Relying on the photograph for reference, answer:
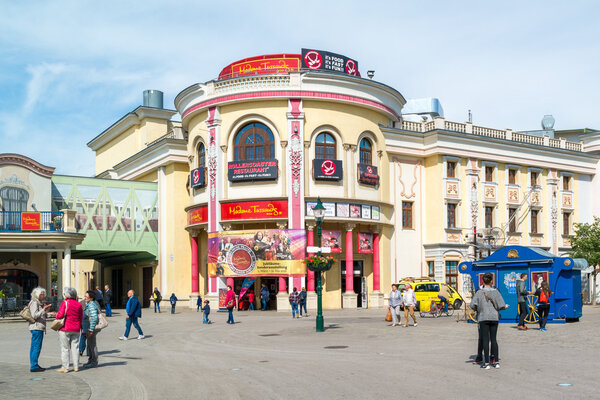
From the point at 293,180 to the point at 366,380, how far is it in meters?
27.4

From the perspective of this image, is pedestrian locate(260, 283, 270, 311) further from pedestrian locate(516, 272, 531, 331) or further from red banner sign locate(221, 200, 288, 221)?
pedestrian locate(516, 272, 531, 331)

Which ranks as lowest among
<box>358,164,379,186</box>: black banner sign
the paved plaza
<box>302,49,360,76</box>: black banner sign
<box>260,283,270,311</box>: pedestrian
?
<box>260,283,270,311</box>: pedestrian

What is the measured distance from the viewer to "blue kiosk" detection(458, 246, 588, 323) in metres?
23.9

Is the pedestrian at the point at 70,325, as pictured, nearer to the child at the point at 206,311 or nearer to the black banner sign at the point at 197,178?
the child at the point at 206,311

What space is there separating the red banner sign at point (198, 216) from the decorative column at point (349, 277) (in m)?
8.65

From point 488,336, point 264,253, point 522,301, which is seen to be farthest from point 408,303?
point 264,253

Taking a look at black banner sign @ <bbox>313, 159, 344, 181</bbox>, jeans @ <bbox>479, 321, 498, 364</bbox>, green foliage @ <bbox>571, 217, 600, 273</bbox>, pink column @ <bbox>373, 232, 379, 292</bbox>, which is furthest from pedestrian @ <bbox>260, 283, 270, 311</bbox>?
jeans @ <bbox>479, 321, 498, 364</bbox>

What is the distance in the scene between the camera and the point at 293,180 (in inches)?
1529

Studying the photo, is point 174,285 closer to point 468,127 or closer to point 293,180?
point 293,180

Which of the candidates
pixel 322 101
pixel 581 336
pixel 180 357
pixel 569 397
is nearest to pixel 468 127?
pixel 322 101

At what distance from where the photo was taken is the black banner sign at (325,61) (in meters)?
40.8

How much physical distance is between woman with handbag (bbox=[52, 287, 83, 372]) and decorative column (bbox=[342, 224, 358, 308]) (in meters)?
27.5

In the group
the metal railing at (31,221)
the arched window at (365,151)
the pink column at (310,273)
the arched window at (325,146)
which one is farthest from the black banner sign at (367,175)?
the metal railing at (31,221)

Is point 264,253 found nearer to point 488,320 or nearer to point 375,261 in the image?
point 375,261
